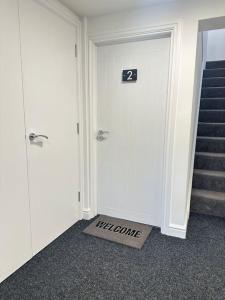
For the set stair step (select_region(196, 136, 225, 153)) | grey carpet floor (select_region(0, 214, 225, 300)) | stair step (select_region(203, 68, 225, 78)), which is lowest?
grey carpet floor (select_region(0, 214, 225, 300))

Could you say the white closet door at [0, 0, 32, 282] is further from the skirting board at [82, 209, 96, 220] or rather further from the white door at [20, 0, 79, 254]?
the skirting board at [82, 209, 96, 220]

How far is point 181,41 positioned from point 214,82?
2.27 metres

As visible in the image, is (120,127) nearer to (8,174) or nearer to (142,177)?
(142,177)

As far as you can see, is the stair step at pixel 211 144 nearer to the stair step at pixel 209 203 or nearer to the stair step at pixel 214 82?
the stair step at pixel 209 203

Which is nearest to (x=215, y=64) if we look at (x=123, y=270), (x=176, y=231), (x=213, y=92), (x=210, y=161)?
(x=213, y=92)

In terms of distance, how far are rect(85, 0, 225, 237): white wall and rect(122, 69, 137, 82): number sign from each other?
391mm

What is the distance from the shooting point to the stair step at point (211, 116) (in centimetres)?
339

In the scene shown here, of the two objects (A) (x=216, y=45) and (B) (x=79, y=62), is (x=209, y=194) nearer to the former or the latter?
(B) (x=79, y=62)

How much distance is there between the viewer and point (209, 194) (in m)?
2.65

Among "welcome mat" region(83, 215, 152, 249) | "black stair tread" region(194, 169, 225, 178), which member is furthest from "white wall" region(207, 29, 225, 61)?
"welcome mat" region(83, 215, 152, 249)

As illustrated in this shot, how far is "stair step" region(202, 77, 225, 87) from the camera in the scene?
3.81 metres

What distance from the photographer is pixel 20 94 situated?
1646 millimetres

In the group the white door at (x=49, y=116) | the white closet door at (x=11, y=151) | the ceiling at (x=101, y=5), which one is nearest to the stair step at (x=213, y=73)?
the ceiling at (x=101, y=5)

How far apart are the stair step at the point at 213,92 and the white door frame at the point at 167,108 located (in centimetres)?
204
